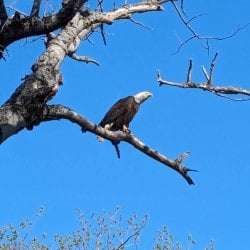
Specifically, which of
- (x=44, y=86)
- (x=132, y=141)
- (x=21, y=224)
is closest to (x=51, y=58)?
(x=44, y=86)

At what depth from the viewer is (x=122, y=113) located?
7.61 metres

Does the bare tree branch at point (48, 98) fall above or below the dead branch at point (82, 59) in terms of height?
below

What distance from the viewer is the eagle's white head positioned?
26.4 feet

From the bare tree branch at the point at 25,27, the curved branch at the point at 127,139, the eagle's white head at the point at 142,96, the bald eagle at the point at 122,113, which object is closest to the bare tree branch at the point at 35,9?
the bare tree branch at the point at 25,27

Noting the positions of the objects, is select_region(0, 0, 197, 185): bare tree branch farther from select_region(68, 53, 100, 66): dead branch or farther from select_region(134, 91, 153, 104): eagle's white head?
select_region(134, 91, 153, 104): eagle's white head

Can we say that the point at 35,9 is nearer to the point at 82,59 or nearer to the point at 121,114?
the point at 82,59

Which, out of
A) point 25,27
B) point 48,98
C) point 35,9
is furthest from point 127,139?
point 25,27

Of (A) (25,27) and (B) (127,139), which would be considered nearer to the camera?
(A) (25,27)

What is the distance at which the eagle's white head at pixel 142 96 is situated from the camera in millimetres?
8055

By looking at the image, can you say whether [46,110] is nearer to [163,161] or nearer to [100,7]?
[163,161]

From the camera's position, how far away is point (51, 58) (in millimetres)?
3670

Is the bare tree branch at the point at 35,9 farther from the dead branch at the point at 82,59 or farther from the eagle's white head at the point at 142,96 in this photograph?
the eagle's white head at the point at 142,96

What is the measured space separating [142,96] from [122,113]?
692 mm

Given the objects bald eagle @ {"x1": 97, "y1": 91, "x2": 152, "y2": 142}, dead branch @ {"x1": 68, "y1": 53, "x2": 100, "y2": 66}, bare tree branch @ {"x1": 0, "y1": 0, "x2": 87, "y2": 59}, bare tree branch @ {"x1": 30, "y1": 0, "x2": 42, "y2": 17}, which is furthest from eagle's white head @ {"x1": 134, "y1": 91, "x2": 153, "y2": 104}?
bare tree branch @ {"x1": 0, "y1": 0, "x2": 87, "y2": 59}
